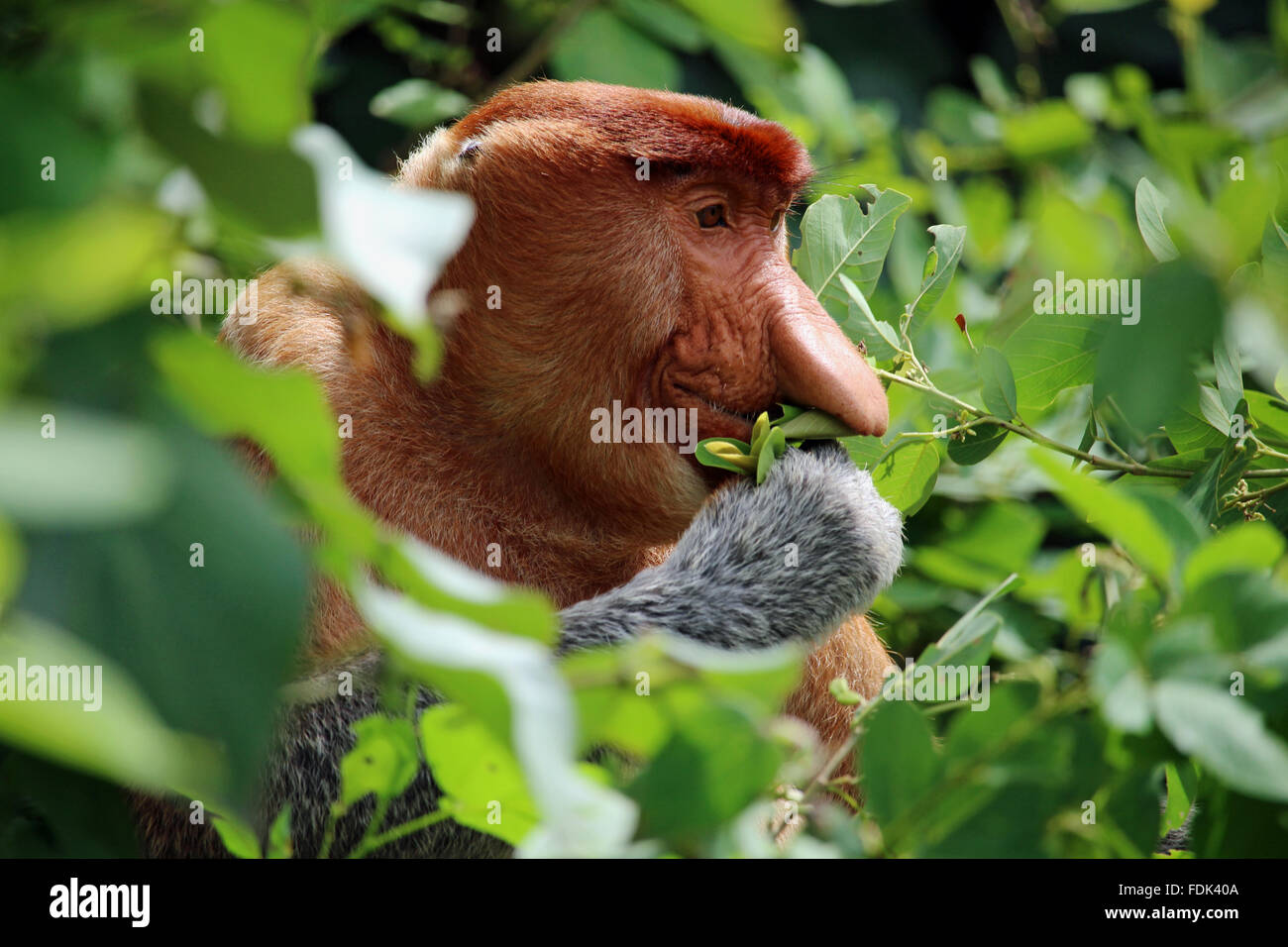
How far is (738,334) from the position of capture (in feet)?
8.33

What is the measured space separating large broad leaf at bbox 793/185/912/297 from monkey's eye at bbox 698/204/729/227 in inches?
8.8


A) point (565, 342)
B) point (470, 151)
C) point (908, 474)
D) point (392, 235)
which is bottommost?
point (392, 235)

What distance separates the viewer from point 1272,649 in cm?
106

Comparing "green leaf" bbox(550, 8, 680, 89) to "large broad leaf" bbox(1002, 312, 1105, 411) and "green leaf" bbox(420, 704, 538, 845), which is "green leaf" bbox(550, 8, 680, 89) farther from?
"green leaf" bbox(420, 704, 538, 845)

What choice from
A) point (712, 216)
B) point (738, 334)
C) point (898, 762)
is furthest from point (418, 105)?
point (898, 762)

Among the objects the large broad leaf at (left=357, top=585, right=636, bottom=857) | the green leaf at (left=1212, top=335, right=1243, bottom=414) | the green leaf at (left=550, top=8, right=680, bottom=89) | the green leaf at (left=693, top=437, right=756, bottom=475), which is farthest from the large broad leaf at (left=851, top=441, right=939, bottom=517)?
the large broad leaf at (left=357, top=585, right=636, bottom=857)

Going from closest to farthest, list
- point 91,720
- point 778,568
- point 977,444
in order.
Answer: point 91,720
point 977,444
point 778,568

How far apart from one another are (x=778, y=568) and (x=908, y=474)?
1.11 ft

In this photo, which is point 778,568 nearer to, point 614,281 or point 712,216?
point 614,281

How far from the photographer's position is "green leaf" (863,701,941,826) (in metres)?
1.18

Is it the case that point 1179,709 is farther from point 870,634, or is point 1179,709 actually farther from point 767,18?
point 870,634

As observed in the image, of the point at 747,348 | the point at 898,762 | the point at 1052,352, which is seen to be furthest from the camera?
the point at 747,348

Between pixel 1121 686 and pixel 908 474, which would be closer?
pixel 1121 686

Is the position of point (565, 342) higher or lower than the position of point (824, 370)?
higher
